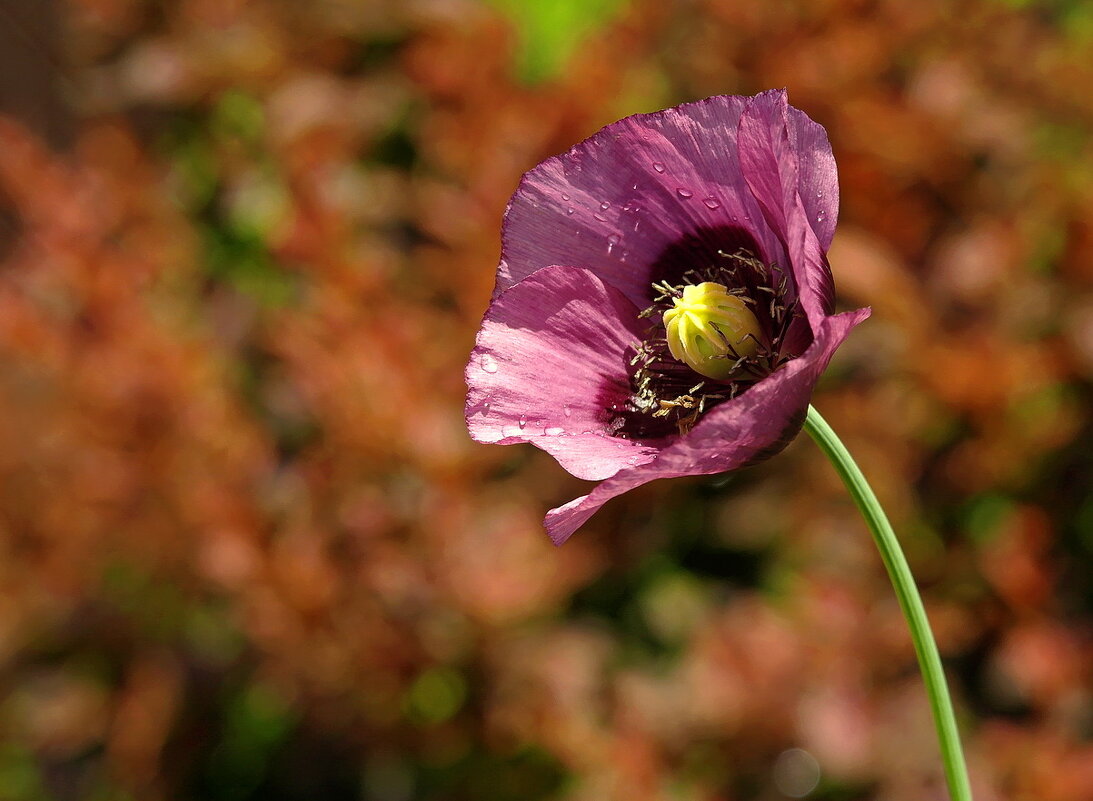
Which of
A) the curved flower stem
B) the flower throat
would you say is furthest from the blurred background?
the curved flower stem

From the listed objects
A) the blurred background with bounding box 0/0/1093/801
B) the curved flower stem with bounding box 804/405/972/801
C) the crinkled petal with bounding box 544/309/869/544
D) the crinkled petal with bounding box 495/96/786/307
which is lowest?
the blurred background with bounding box 0/0/1093/801

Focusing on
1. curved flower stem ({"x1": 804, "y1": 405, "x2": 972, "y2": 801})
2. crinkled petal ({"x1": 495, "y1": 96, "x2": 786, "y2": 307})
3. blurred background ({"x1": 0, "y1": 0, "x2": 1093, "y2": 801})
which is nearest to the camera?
curved flower stem ({"x1": 804, "y1": 405, "x2": 972, "y2": 801})

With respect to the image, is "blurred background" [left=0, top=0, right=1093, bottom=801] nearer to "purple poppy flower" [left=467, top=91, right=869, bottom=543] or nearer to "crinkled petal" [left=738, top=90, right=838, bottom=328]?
"purple poppy flower" [left=467, top=91, right=869, bottom=543]

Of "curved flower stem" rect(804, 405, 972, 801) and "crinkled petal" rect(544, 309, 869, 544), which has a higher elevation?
"crinkled petal" rect(544, 309, 869, 544)

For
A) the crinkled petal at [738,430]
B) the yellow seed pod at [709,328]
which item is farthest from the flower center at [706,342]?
the crinkled petal at [738,430]

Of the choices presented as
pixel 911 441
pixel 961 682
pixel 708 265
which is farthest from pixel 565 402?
pixel 961 682

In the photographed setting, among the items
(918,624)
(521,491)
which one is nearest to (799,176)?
(918,624)

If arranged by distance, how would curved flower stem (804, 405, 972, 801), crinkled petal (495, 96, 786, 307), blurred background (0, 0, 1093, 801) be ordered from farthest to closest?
blurred background (0, 0, 1093, 801) < crinkled petal (495, 96, 786, 307) < curved flower stem (804, 405, 972, 801)

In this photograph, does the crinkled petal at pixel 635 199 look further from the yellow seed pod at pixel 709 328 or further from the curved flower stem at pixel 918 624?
the curved flower stem at pixel 918 624
